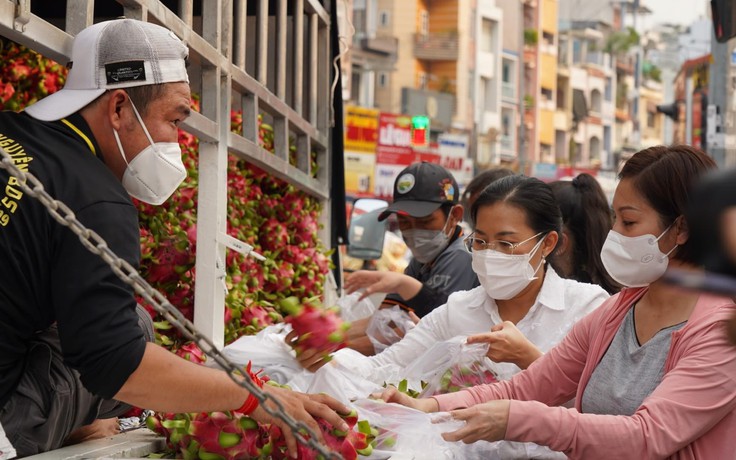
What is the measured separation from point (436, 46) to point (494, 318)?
175 feet

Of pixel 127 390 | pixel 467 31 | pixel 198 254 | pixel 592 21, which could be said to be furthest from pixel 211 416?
pixel 592 21

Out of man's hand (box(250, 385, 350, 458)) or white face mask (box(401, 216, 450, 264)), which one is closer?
man's hand (box(250, 385, 350, 458))

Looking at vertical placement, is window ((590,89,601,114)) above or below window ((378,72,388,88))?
below

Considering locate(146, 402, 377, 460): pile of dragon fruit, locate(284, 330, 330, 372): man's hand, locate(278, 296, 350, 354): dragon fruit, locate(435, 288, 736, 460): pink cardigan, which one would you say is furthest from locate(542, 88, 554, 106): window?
locate(146, 402, 377, 460): pile of dragon fruit

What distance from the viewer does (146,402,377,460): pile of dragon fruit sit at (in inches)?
117

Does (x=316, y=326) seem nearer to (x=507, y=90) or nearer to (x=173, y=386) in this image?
(x=173, y=386)

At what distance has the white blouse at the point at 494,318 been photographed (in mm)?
4223

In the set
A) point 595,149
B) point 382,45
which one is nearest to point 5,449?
point 382,45

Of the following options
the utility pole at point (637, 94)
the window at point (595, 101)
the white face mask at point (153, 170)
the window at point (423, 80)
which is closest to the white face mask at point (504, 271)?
the white face mask at point (153, 170)

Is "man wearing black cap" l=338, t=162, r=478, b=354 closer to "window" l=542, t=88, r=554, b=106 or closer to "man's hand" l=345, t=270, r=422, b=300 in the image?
"man's hand" l=345, t=270, r=422, b=300

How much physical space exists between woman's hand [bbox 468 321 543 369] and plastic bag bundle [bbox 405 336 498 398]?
40 mm

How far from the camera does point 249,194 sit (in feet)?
20.3

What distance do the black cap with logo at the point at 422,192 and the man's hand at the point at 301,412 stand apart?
2981mm

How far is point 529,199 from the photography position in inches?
167
